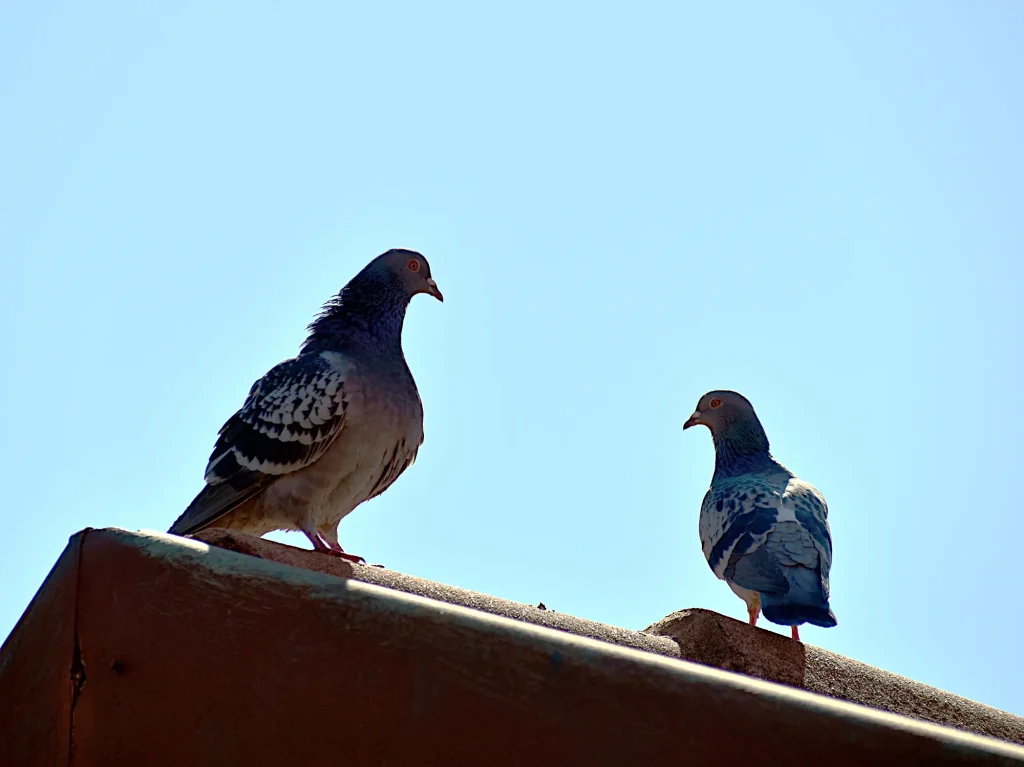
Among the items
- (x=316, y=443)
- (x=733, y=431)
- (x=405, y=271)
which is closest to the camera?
(x=316, y=443)

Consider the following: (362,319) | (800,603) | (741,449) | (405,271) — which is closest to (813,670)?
(800,603)

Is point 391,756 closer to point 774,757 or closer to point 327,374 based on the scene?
point 774,757

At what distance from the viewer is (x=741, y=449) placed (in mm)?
9711

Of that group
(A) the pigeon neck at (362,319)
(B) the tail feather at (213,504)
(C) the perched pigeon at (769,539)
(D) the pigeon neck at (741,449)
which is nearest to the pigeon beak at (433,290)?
(A) the pigeon neck at (362,319)

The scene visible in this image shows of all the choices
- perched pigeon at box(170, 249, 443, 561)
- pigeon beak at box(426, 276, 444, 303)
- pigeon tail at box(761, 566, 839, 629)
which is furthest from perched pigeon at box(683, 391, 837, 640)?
pigeon beak at box(426, 276, 444, 303)

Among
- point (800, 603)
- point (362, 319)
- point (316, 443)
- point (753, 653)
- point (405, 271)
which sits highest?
point (405, 271)

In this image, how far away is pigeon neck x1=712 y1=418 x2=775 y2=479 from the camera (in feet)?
30.9

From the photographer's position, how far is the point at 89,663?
2.39 meters

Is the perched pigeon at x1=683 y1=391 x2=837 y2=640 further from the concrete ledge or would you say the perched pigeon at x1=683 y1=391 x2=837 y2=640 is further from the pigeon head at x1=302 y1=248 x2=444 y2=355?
the concrete ledge

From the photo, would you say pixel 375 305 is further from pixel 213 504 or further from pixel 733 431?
pixel 733 431

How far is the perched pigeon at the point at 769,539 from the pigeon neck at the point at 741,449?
1cm

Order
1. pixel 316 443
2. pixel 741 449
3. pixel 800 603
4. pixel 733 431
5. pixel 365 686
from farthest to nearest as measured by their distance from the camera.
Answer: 1. pixel 733 431
2. pixel 741 449
3. pixel 800 603
4. pixel 316 443
5. pixel 365 686

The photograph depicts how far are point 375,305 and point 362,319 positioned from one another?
168mm

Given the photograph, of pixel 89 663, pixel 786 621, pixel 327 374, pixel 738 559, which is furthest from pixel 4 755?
pixel 738 559
